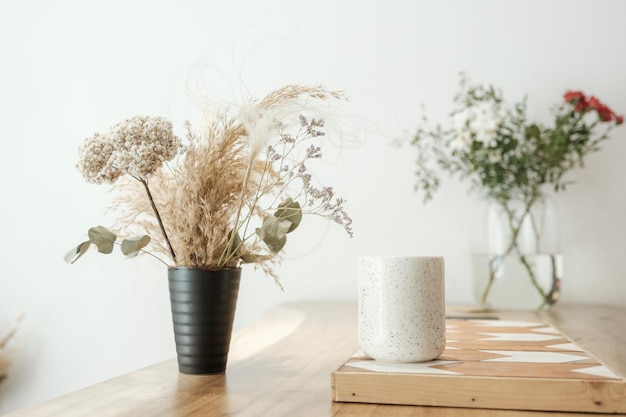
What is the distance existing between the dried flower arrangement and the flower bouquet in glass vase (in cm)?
80

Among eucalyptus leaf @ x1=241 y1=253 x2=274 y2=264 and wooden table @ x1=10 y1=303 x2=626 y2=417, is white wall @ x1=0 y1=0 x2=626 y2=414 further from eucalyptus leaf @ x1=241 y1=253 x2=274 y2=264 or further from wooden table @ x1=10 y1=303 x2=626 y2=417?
eucalyptus leaf @ x1=241 y1=253 x2=274 y2=264

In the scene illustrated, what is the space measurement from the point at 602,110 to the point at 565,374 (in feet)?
3.37

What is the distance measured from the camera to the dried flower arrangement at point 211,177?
786mm

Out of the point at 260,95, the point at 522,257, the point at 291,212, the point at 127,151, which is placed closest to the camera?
the point at 127,151

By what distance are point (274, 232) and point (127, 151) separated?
0.21 metres

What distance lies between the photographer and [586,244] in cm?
173

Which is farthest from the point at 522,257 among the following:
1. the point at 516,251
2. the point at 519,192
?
the point at 519,192

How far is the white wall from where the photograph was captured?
175cm

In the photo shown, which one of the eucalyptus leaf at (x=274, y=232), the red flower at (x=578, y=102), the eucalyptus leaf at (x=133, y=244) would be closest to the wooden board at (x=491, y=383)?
the eucalyptus leaf at (x=274, y=232)

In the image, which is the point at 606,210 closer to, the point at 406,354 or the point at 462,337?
the point at 462,337

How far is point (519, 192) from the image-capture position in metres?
1.57

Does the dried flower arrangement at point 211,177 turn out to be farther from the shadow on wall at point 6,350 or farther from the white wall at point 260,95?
the shadow on wall at point 6,350

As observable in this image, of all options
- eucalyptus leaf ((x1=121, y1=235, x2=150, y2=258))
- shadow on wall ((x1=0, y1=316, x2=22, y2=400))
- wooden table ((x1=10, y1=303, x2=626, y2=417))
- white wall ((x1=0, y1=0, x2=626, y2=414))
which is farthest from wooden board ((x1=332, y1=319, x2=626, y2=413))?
shadow on wall ((x1=0, y1=316, x2=22, y2=400))

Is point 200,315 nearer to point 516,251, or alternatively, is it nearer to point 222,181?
point 222,181
